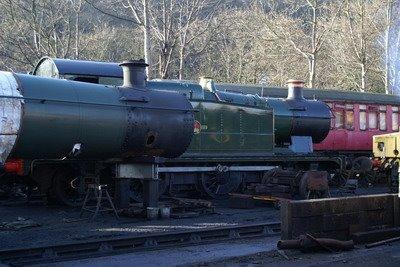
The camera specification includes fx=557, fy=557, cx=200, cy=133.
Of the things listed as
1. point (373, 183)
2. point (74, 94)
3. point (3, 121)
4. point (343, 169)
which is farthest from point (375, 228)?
point (373, 183)

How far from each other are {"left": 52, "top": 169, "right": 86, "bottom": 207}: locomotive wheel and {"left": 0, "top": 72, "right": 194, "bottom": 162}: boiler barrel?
113 inches

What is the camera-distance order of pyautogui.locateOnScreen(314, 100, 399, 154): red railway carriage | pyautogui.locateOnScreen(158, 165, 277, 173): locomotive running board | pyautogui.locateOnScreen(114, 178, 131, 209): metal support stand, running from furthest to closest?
pyautogui.locateOnScreen(314, 100, 399, 154): red railway carriage
pyautogui.locateOnScreen(158, 165, 277, 173): locomotive running board
pyautogui.locateOnScreen(114, 178, 131, 209): metal support stand

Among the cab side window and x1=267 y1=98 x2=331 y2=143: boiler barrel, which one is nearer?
x1=267 y1=98 x2=331 y2=143: boiler barrel

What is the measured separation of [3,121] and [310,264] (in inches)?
188

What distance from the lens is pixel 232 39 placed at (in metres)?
36.0

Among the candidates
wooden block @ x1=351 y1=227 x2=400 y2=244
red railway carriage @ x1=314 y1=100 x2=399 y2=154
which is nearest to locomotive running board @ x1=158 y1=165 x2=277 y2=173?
red railway carriage @ x1=314 y1=100 x2=399 y2=154

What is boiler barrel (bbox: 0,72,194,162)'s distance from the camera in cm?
841

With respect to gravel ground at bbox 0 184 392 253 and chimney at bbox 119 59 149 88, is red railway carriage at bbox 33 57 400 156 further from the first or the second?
chimney at bbox 119 59 149 88

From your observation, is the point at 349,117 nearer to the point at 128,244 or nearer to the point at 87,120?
the point at 87,120

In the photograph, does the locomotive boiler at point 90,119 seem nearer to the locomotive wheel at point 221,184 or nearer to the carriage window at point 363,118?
the locomotive wheel at point 221,184

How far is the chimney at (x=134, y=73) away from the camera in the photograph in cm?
1014

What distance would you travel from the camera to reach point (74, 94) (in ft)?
30.1

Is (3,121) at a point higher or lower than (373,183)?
higher

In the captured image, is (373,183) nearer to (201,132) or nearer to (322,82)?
(201,132)
